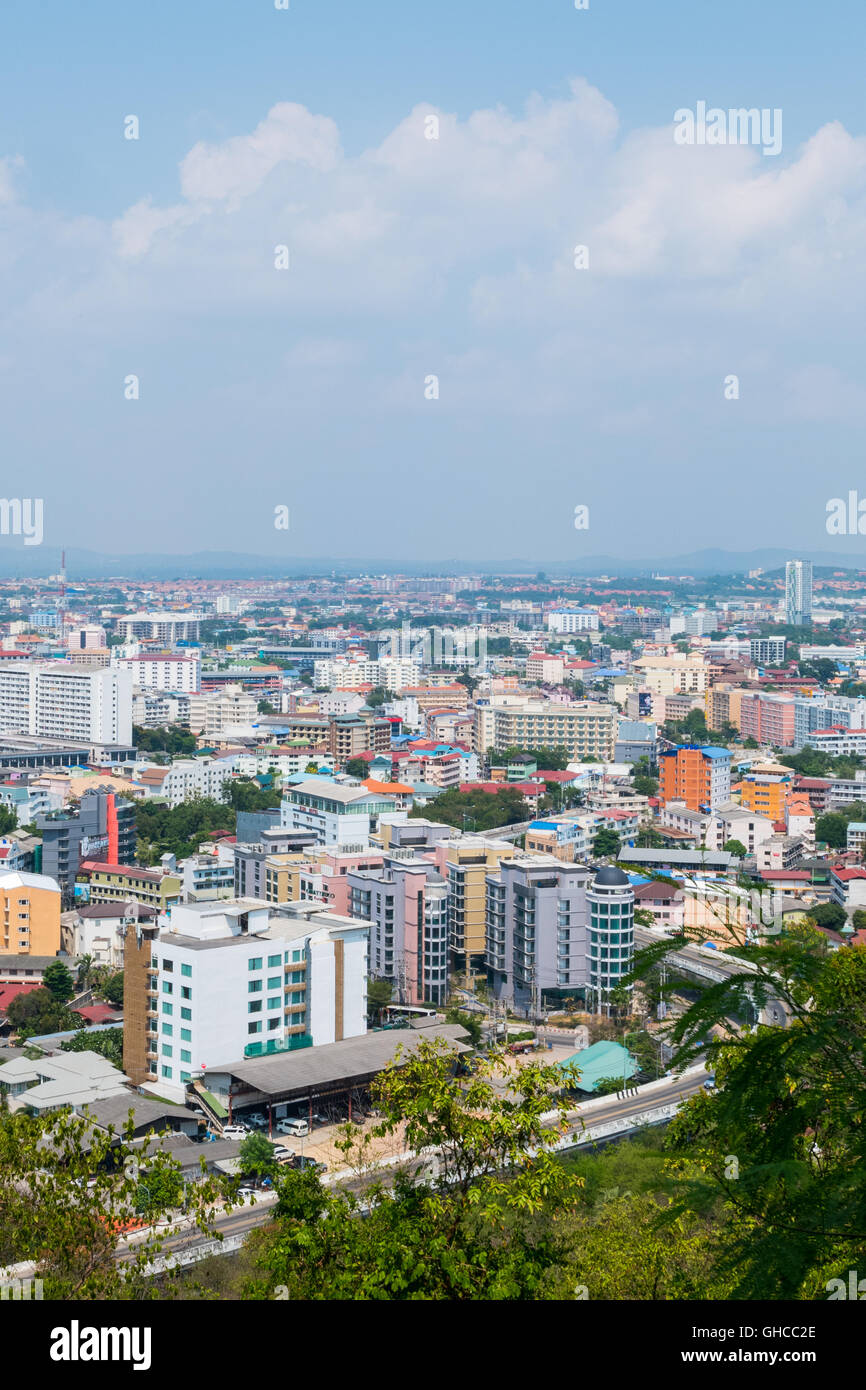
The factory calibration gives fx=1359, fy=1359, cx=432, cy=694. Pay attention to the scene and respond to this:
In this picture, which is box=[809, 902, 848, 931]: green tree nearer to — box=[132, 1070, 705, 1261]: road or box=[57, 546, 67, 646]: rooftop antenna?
box=[132, 1070, 705, 1261]: road

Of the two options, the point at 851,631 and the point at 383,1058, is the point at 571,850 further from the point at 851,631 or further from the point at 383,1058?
the point at 851,631

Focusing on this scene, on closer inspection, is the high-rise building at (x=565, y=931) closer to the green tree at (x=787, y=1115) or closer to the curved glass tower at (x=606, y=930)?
the curved glass tower at (x=606, y=930)

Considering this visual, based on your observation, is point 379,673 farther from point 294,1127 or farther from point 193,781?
point 294,1127

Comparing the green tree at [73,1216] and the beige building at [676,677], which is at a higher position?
the green tree at [73,1216]

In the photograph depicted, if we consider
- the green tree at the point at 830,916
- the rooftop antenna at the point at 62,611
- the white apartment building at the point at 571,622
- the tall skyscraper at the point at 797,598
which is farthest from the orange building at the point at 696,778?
the white apartment building at the point at 571,622

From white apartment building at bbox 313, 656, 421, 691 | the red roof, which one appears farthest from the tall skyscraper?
the red roof

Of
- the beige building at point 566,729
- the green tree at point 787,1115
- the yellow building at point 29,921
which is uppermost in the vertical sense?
the green tree at point 787,1115

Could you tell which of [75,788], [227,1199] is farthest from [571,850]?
[227,1199]
